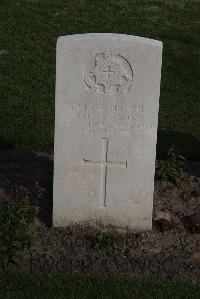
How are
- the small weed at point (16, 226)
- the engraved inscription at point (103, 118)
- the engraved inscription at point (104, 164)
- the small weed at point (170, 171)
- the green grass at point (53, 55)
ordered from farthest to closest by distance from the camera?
1. the green grass at point (53, 55)
2. the small weed at point (170, 171)
3. the engraved inscription at point (104, 164)
4. the engraved inscription at point (103, 118)
5. the small weed at point (16, 226)

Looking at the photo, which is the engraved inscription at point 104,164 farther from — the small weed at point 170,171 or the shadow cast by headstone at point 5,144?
the shadow cast by headstone at point 5,144

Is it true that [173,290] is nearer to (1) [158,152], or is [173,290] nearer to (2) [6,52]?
(1) [158,152]

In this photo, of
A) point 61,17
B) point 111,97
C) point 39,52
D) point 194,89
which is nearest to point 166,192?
point 111,97

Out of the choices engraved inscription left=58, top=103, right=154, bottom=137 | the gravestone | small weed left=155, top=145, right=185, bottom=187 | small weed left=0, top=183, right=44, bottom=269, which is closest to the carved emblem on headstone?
the gravestone

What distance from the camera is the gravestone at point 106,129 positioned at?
6.41 metres

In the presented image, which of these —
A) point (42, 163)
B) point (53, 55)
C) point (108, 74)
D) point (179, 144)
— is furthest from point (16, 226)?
point (53, 55)

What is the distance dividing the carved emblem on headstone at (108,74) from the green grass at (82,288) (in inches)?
69.4

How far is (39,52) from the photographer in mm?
12953

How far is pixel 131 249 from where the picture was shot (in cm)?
664

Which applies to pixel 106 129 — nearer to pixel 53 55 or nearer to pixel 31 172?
pixel 31 172

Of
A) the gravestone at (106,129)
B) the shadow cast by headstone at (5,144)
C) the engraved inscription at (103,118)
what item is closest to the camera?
the gravestone at (106,129)

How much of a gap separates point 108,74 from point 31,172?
2076 millimetres

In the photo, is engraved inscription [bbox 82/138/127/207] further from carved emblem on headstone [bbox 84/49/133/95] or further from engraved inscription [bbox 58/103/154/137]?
carved emblem on headstone [bbox 84/49/133/95]

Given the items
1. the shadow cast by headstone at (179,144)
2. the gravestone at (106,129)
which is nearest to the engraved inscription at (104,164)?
the gravestone at (106,129)
